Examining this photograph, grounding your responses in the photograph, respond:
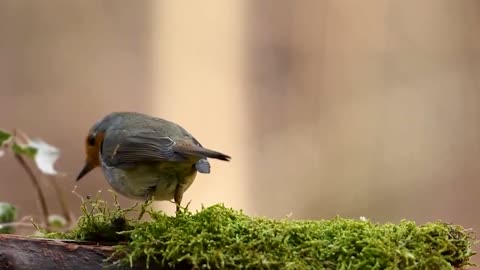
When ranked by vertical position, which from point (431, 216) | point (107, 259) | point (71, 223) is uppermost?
point (107, 259)

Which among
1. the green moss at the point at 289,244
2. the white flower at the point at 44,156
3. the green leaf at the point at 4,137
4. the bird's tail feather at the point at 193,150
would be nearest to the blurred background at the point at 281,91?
the white flower at the point at 44,156

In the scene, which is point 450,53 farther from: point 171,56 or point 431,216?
point 171,56

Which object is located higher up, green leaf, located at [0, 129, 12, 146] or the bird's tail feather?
the bird's tail feather

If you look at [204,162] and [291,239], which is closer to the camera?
[291,239]

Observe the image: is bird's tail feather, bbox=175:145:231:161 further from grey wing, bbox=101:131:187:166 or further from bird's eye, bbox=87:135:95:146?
bird's eye, bbox=87:135:95:146

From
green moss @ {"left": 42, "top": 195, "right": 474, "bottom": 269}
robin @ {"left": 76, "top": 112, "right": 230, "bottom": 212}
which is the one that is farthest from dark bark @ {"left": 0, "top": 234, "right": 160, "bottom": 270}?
robin @ {"left": 76, "top": 112, "right": 230, "bottom": 212}

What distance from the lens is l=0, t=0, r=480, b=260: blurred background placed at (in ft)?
17.4

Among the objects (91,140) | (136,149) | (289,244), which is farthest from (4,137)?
(289,244)

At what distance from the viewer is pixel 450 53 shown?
5.51 metres

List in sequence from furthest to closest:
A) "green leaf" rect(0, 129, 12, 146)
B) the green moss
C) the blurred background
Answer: the blurred background → "green leaf" rect(0, 129, 12, 146) → the green moss

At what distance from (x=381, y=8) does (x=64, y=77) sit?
2.15m

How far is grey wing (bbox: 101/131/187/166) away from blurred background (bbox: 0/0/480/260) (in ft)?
8.72

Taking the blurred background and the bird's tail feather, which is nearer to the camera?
the bird's tail feather

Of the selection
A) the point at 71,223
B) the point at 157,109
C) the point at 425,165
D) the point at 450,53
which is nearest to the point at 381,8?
the point at 450,53
